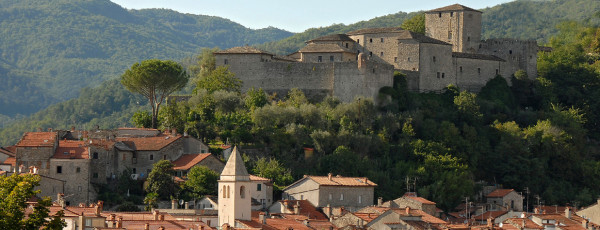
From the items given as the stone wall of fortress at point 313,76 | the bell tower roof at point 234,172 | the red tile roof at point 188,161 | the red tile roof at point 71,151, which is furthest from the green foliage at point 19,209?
the stone wall of fortress at point 313,76

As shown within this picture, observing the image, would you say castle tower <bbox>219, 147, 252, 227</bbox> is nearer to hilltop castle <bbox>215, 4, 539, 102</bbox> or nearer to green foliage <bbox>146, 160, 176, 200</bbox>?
green foliage <bbox>146, 160, 176, 200</bbox>

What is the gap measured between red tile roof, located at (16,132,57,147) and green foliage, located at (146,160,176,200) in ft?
17.6

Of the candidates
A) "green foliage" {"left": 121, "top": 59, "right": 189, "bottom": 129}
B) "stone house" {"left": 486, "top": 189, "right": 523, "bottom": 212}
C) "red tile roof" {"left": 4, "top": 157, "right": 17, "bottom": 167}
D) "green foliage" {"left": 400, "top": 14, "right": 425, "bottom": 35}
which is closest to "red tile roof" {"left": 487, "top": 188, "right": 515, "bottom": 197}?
"stone house" {"left": 486, "top": 189, "right": 523, "bottom": 212}

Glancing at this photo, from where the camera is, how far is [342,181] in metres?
65.9

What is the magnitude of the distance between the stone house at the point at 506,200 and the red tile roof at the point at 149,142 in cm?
1863

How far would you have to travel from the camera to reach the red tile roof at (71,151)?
62.9 m

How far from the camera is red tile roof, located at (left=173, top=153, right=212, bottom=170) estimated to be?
215 feet

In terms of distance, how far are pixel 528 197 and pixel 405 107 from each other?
32.8ft

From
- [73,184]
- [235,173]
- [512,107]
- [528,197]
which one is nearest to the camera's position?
[235,173]

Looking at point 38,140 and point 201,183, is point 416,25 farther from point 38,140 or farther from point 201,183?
point 38,140

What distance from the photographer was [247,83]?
79062 mm

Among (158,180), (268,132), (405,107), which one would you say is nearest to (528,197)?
(405,107)

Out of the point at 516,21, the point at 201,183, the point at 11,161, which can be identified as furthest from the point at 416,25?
the point at 516,21

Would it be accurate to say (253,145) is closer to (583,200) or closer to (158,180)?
(158,180)
